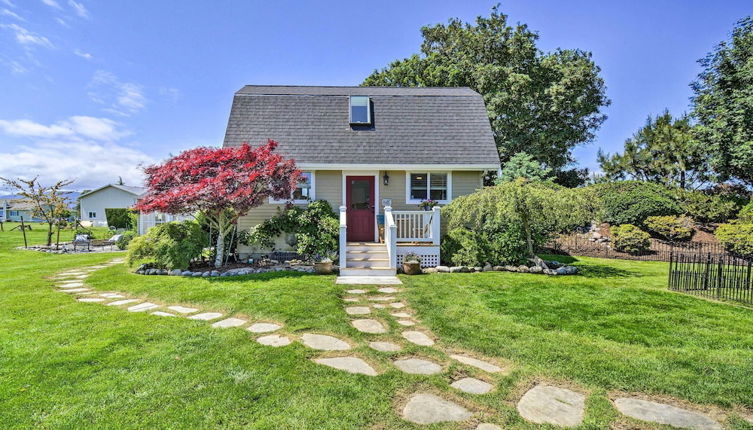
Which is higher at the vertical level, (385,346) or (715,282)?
(715,282)

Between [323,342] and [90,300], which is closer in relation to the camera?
[323,342]

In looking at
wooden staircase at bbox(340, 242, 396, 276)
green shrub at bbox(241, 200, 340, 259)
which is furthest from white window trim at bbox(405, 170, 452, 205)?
green shrub at bbox(241, 200, 340, 259)

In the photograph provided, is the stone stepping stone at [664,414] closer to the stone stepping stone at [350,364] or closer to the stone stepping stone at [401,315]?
the stone stepping stone at [350,364]

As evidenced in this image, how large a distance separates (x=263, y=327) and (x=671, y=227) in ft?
54.4

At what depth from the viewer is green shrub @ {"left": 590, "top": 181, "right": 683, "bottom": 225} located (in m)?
14.6

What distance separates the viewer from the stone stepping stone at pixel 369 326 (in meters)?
4.61

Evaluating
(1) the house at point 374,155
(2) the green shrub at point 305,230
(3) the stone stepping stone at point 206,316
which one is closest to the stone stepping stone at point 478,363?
(3) the stone stepping stone at point 206,316

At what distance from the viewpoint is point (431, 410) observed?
2738 millimetres

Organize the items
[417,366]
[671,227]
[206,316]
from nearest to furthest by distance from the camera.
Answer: [417,366]
[206,316]
[671,227]

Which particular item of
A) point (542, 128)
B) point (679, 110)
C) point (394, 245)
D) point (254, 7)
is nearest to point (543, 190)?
point (394, 245)

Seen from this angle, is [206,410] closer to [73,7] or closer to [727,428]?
[727,428]

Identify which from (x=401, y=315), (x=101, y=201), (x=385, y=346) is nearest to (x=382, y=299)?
(x=401, y=315)

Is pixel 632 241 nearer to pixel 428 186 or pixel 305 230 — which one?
pixel 428 186

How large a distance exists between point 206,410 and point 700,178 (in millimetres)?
27739
